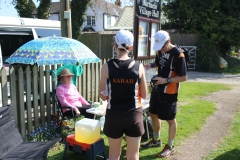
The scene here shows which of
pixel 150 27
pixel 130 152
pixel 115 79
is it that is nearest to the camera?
pixel 115 79

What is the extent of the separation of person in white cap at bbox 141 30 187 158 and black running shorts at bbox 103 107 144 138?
945 mm

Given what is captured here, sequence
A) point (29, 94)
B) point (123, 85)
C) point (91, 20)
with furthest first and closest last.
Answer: point (91, 20) < point (29, 94) < point (123, 85)

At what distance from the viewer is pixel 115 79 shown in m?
2.40

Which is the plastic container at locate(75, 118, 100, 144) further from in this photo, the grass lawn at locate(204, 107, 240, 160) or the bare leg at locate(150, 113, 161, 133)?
the grass lawn at locate(204, 107, 240, 160)

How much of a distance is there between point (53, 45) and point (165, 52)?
188cm

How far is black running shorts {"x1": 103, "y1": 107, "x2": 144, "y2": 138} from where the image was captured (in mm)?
2508

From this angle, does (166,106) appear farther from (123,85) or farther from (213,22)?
(213,22)

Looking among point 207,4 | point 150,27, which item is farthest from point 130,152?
point 207,4

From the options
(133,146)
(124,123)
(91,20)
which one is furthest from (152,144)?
(91,20)

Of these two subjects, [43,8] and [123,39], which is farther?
[43,8]

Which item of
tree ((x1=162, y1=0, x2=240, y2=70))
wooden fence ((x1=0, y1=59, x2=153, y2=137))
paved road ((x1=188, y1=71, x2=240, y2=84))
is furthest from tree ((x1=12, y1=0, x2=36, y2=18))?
wooden fence ((x1=0, y1=59, x2=153, y2=137))

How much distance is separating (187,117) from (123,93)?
3549 millimetres

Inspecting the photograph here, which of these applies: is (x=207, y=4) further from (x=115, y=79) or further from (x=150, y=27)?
(x=115, y=79)

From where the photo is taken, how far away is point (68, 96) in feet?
14.8
